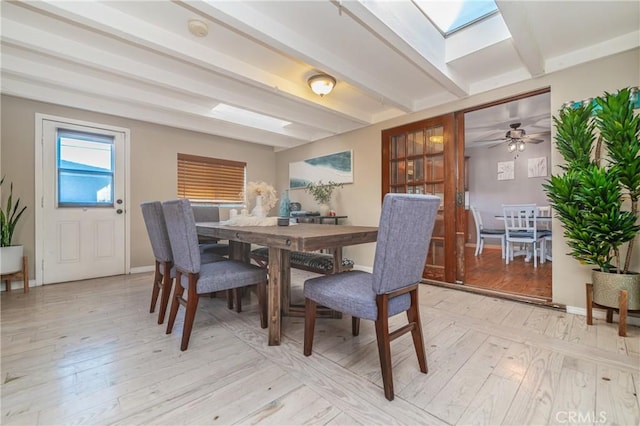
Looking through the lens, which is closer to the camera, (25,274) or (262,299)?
(262,299)

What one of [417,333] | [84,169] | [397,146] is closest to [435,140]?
[397,146]

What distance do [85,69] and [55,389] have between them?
2.98 metres

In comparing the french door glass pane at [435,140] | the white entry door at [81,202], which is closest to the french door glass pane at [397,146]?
the french door glass pane at [435,140]

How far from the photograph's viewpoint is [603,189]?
1934 millimetres

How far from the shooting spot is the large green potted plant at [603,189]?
192 centimetres

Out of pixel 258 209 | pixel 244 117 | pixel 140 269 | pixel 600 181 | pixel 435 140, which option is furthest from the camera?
pixel 244 117

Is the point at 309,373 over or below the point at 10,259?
below

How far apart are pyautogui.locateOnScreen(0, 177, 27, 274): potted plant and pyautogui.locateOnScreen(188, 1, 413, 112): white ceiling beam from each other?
10.4 ft

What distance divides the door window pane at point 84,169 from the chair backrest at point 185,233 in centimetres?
277

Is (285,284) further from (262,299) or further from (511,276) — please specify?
(511,276)

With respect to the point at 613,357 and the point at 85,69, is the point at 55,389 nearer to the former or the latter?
the point at 85,69

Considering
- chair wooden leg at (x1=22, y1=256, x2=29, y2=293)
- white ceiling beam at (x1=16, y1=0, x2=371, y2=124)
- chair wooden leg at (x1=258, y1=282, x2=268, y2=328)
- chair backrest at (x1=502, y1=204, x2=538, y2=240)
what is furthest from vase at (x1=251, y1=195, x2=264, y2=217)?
chair backrest at (x1=502, y1=204, x2=538, y2=240)

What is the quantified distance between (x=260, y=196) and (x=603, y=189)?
2738 mm

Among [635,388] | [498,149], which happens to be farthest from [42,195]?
[498,149]
